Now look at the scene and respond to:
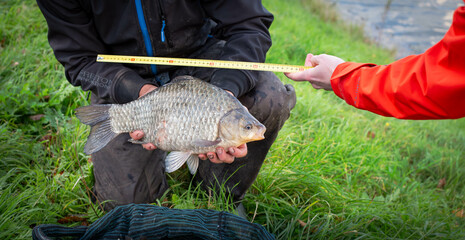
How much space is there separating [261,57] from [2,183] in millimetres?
1967

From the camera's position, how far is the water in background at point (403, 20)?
888 cm

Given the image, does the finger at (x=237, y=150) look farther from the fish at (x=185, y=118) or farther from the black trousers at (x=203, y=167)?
the black trousers at (x=203, y=167)

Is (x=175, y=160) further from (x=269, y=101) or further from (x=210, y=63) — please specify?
(x=269, y=101)

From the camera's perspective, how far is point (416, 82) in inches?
65.7

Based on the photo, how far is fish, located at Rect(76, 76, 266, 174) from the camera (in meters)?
1.91

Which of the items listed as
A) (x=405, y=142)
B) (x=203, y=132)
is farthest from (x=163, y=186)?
(x=405, y=142)

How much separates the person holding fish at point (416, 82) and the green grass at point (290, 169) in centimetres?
88

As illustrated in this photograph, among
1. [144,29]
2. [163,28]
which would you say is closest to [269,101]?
[163,28]

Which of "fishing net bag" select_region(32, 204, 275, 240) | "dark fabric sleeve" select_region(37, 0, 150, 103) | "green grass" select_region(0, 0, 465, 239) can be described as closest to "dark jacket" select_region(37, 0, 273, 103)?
"dark fabric sleeve" select_region(37, 0, 150, 103)

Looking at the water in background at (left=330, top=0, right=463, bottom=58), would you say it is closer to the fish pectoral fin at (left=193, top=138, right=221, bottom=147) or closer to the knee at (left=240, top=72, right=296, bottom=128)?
the knee at (left=240, top=72, right=296, bottom=128)

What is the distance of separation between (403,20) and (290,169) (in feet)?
29.5

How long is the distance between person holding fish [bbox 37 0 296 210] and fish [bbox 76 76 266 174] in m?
0.02

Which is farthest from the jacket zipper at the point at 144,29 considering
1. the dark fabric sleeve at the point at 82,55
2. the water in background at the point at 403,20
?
the water in background at the point at 403,20

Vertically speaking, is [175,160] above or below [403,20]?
above
